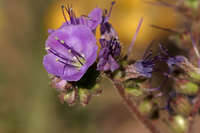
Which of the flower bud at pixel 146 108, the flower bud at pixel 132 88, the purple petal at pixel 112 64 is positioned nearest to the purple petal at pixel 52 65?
the purple petal at pixel 112 64

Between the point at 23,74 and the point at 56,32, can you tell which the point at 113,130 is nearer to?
the point at 23,74

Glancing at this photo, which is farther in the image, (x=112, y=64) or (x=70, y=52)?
(x=70, y=52)

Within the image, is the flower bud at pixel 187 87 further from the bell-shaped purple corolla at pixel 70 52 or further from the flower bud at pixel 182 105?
the bell-shaped purple corolla at pixel 70 52

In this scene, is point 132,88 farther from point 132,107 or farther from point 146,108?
point 146,108

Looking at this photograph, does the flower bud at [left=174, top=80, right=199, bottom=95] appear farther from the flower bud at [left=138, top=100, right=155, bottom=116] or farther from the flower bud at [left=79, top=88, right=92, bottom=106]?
the flower bud at [left=79, top=88, right=92, bottom=106]

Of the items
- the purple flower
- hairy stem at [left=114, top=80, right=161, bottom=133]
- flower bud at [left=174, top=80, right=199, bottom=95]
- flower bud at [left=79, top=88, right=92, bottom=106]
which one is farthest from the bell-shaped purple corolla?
flower bud at [left=174, top=80, right=199, bottom=95]

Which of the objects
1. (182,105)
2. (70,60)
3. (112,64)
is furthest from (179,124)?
(70,60)

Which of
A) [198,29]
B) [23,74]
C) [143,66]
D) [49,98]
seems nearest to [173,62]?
[143,66]
